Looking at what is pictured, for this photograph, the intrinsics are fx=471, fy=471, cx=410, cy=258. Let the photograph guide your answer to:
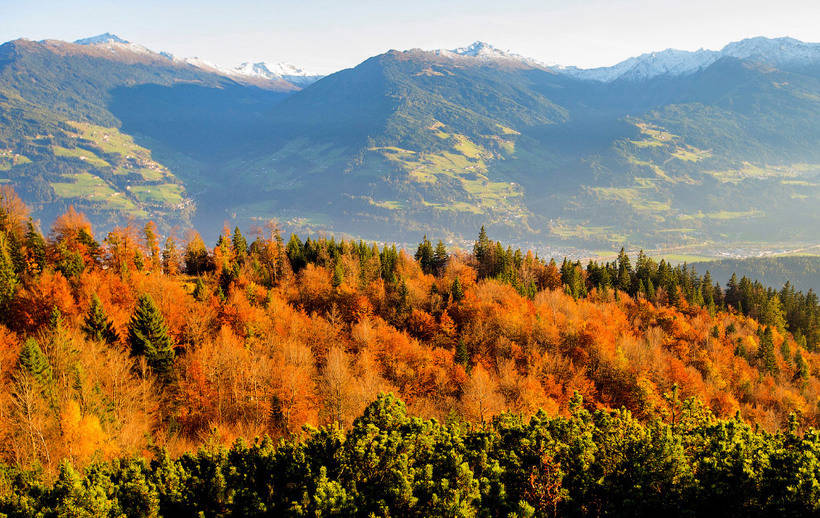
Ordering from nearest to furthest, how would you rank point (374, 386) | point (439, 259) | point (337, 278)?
1. point (374, 386)
2. point (337, 278)
3. point (439, 259)

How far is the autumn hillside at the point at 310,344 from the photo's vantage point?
45.4m

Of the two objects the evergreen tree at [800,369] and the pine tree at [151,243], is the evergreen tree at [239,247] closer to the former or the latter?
the pine tree at [151,243]

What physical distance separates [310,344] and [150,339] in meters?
24.6

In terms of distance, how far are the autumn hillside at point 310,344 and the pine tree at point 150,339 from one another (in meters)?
0.18

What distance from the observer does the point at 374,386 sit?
58.7m

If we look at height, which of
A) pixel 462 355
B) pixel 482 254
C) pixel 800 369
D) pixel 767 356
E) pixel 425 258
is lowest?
pixel 800 369

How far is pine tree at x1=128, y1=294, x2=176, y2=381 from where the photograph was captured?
173 ft

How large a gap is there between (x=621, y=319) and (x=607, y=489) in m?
85.4

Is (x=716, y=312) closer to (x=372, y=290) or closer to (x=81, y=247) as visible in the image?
(x=372, y=290)

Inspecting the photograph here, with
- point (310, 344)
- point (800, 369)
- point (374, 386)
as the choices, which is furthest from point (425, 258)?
point (800, 369)

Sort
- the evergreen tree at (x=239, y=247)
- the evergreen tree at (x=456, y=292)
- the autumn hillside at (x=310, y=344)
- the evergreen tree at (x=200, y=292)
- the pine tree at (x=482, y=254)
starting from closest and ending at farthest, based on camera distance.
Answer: the autumn hillside at (x=310, y=344), the evergreen tree at (x=200, y=292), the evergreen tree at (x=456, y=292), the evergreen tree at (x=239, y=247), the pine tree at (x=482, y=254)

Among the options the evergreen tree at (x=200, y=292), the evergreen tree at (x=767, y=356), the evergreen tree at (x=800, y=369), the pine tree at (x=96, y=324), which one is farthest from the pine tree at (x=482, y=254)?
the pine tree at (x=96, y=324)

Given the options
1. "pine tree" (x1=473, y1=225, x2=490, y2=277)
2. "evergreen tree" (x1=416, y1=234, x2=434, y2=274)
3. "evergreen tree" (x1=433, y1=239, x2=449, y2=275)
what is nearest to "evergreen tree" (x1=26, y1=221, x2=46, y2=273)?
"evergreen tree" (x1=416, y1=234, x2=434, y2=274)

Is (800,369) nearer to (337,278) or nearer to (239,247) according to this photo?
(337,278)
